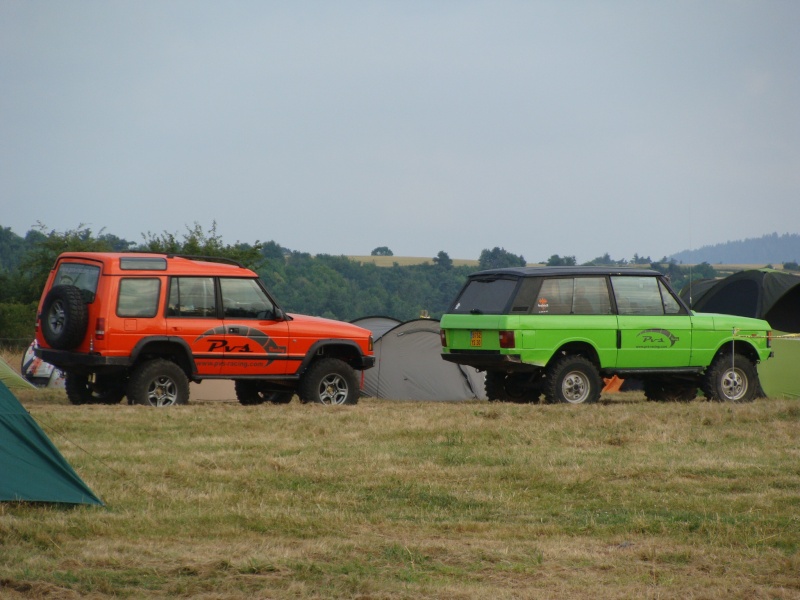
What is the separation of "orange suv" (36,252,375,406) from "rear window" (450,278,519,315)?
1.43 m

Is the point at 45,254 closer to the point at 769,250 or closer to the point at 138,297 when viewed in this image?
the point at 138,297

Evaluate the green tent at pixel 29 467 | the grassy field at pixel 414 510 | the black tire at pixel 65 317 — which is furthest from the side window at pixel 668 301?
the green tent at pixel 29 467

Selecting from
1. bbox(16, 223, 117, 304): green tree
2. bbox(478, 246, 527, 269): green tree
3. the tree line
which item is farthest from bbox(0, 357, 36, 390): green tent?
bbox(478, 246, 527, 269): green tree

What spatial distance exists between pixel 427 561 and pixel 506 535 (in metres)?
0.91

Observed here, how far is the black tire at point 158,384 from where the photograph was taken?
47.3ft

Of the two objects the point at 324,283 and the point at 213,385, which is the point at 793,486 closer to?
the point at 213,385

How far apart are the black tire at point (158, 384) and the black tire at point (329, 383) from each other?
5.75ft

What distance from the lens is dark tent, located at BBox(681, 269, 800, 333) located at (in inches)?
811

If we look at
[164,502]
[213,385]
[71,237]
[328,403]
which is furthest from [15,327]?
[164,502]

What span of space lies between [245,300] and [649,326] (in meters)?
5.56

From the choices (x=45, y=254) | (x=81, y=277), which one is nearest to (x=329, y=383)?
(x=81, y=277)

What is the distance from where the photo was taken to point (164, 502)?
8.25 m

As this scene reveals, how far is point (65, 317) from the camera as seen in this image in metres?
14.1

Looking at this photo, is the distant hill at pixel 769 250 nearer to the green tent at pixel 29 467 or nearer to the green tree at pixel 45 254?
the green tree at pixel 45 254
